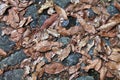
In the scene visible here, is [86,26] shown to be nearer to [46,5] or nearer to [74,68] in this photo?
[74,68]

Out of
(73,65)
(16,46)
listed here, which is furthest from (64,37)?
(16,46)

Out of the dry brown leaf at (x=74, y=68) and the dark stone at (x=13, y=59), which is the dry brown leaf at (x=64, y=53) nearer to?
the dry brown leaf at (x=74, y=68)

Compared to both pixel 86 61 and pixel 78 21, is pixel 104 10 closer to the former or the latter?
Result: pixel 78 21

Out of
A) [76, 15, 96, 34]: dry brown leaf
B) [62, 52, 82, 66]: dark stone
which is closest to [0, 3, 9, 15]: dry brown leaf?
[76, 15, 96, 34]: dry brown leaf

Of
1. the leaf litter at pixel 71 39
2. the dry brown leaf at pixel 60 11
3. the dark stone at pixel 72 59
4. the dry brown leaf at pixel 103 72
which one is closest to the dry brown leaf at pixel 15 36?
the leaf litter at pixel 71 39

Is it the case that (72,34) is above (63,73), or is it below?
above

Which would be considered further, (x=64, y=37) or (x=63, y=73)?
(x=64, y=37)
